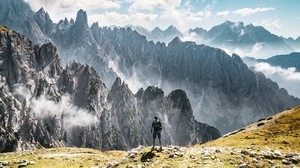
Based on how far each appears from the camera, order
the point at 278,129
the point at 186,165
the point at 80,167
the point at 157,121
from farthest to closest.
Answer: the point at 278,129 → the point at 80,167 → the point at 157,121 → the point at 186,165

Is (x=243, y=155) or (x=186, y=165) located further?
(x=243, y=155)

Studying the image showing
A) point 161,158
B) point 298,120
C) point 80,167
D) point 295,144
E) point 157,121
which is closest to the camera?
point 161,158

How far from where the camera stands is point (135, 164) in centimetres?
3762

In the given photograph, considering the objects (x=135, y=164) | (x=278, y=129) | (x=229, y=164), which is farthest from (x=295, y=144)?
(x=135, y=164)

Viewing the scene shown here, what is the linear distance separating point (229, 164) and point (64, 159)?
25.8 meters

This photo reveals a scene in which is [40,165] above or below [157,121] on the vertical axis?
below

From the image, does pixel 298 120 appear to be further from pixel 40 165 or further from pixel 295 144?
pixel 40 165

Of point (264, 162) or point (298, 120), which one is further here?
point (298, 120)

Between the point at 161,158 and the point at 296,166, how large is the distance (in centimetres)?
1359

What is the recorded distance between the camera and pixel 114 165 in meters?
38.6

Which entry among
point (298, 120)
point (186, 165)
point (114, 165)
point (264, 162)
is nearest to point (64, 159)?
point (114, 165)

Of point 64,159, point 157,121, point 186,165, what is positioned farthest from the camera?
point 64,159

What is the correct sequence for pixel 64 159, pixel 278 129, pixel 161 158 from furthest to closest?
pixel 278 129 → pixel 64 159 → pixel 161 158

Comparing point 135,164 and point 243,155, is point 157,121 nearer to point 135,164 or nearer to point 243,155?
Result: point 135,164
